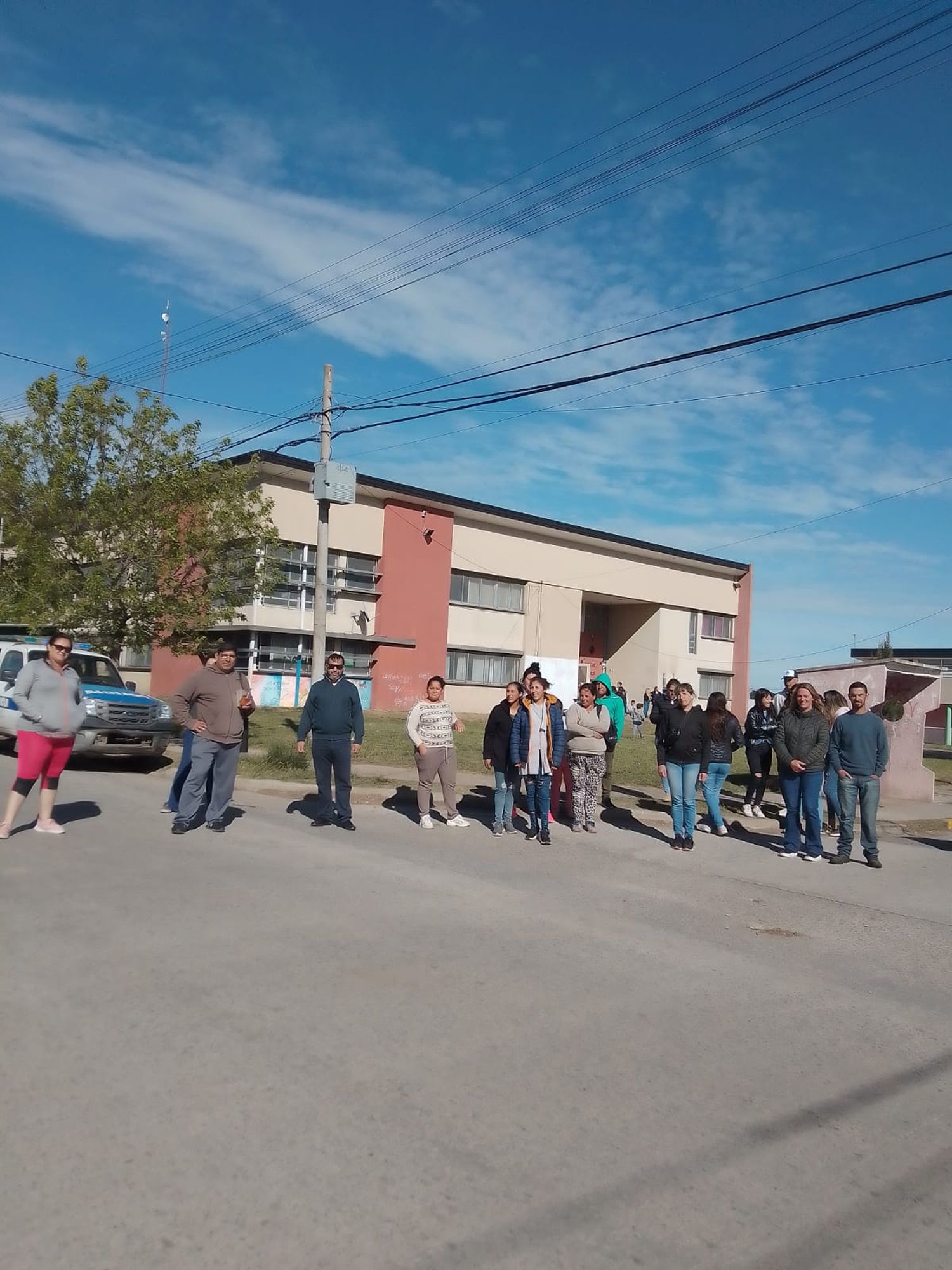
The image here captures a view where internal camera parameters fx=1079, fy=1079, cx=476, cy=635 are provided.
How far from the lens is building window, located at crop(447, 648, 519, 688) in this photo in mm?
39562

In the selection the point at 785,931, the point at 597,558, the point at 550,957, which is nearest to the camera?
the point at 550,957

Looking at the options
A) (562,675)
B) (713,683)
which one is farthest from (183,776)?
(713,683)

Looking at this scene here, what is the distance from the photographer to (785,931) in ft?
26.3

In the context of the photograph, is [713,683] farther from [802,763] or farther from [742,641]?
[802,763]

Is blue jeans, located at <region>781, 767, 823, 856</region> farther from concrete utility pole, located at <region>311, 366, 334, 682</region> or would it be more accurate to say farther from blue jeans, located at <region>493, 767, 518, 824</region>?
concrete utility pole, located at <region>311, 366, 334, 682</region>

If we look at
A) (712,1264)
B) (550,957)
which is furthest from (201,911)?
(712,1264)

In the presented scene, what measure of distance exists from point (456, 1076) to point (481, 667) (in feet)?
118

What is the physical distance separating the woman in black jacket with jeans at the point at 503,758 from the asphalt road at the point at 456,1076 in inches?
117

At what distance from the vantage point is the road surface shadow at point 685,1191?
10.9 ft

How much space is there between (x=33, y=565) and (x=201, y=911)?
14.9 meters

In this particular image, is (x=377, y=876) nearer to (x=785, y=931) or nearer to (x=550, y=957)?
(x=550, y=957)

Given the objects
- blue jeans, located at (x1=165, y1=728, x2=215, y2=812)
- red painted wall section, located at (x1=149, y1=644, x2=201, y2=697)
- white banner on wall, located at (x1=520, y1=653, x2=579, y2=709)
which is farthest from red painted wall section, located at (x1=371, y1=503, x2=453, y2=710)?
blue jeans, located at (x1=165, y1=728, x2=215, y2=812)

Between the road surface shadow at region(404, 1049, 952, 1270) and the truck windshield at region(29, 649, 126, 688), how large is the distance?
14.9 meters

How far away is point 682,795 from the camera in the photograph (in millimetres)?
11820
